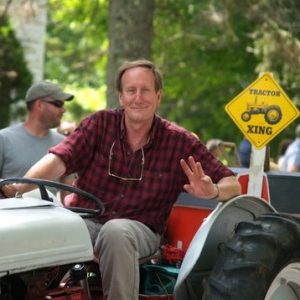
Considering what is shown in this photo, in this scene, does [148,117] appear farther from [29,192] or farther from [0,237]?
[0,237]

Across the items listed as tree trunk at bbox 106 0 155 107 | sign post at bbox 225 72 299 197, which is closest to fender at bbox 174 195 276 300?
sign post at bbox 225 72 299 197

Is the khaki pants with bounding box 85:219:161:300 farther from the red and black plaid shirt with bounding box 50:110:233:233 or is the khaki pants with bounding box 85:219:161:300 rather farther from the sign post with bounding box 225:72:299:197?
the sign post with bounding box 225:72:299:197

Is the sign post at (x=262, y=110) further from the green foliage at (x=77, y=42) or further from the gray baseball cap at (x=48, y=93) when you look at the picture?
the green foliage at (x=77, y=42)

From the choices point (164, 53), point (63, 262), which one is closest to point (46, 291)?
point (63, 262)

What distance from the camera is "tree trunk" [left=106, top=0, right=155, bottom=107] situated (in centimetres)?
1048

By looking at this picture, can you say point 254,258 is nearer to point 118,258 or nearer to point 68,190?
point 118,258

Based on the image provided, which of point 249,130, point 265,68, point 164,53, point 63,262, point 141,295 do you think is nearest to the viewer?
point 63,262

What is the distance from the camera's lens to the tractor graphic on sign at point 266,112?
21.0 feet

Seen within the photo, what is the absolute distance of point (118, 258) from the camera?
4.15 meters

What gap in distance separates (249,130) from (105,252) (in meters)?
2.48

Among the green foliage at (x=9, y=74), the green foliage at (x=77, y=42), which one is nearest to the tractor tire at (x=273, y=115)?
the green foliage at (x=77, y=42)

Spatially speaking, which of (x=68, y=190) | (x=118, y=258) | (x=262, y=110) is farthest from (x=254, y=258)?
(x=262, y=110)

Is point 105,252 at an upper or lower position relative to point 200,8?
lower

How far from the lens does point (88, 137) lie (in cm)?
473
